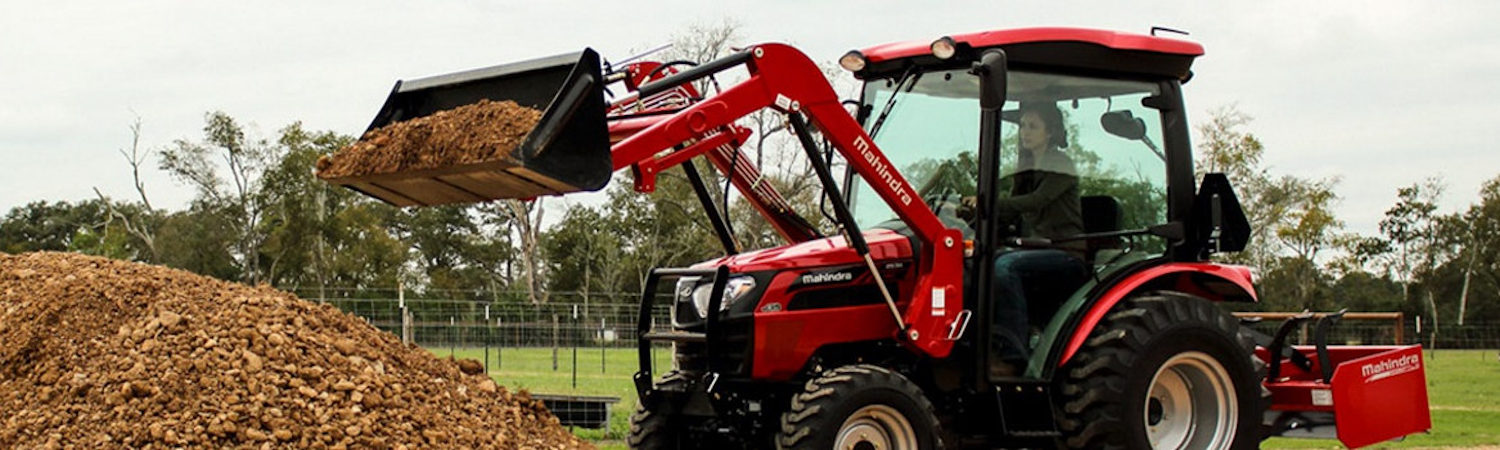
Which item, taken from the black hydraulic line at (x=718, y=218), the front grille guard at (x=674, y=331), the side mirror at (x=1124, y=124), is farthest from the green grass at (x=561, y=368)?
the side mirror at (x=1124, y=124)

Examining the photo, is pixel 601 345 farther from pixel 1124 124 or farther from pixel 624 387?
pixel 1124 124

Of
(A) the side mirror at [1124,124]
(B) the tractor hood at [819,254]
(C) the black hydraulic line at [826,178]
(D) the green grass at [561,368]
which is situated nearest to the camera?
(C) the black hydraulic line at [826,178]

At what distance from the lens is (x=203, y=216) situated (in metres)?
37.3

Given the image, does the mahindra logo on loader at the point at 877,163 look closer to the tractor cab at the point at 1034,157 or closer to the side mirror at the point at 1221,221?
the tractor cab at the point at 1034,157

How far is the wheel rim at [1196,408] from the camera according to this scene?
823cm

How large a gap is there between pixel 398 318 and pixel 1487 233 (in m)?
53.9

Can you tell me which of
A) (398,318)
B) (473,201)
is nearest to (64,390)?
(473,201)

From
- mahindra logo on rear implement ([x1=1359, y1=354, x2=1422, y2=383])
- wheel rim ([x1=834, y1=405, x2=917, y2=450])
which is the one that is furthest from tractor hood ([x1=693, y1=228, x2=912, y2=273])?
mahindra logo on rear implement ([x1=1359, y1=354, x2=1422, y2=383])

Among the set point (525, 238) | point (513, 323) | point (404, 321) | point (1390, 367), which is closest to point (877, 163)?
point (1390, 367)

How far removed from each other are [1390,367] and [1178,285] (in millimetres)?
1382

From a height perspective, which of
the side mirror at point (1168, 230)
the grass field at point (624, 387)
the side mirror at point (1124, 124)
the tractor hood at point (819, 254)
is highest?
the side mirror at point (1124, 124)

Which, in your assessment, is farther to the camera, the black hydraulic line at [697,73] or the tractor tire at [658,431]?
the tractor tire at [658,431]

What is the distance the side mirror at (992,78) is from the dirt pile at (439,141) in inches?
82.8

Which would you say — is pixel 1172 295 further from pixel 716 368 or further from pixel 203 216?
pixel 203 216
